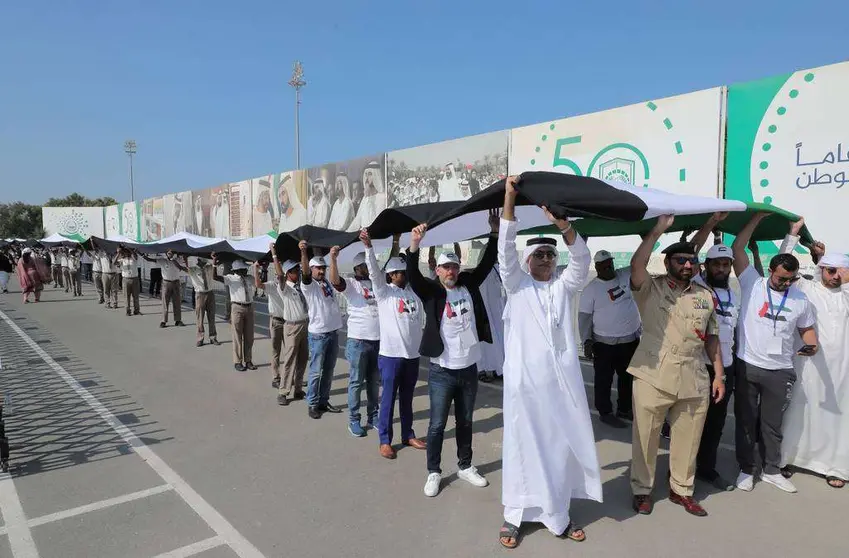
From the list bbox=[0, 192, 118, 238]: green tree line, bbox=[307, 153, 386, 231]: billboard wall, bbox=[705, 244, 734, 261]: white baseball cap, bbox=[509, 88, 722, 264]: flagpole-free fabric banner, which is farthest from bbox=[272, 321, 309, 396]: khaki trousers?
bbox=[0, 192, 118, 238]: green tree line

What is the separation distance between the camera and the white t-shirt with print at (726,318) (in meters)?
4.21

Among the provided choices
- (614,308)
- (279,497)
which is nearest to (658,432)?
(614,308)

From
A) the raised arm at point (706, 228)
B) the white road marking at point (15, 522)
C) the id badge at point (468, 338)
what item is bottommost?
the white road marking at point (15, 522)

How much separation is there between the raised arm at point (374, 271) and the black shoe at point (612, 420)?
290cm

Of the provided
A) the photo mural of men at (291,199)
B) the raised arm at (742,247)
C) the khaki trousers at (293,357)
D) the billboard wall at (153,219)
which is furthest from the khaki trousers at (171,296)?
the billboard wall at (153,219)

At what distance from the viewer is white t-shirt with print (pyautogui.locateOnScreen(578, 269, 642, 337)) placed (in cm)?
569

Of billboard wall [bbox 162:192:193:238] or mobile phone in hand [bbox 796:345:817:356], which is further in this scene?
billboard wall [bbox 162:192:193:238]

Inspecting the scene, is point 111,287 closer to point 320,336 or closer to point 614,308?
point 320,336

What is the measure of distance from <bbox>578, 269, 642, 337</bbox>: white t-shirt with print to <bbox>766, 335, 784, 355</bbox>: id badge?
1.64m

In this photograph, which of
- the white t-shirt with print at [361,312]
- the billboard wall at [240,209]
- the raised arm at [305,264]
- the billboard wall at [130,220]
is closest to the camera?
the white t-shirt with print at [361,312]

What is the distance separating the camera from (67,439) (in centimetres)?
538

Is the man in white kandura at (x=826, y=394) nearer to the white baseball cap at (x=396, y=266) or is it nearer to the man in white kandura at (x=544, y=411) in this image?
the man in white kandura at (x=544, y=411)

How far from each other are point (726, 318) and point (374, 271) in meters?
3.01

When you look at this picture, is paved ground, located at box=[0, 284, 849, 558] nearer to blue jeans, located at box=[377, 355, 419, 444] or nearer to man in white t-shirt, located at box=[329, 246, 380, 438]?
blue jeans, located at box=[377, 355, 419, 444]
